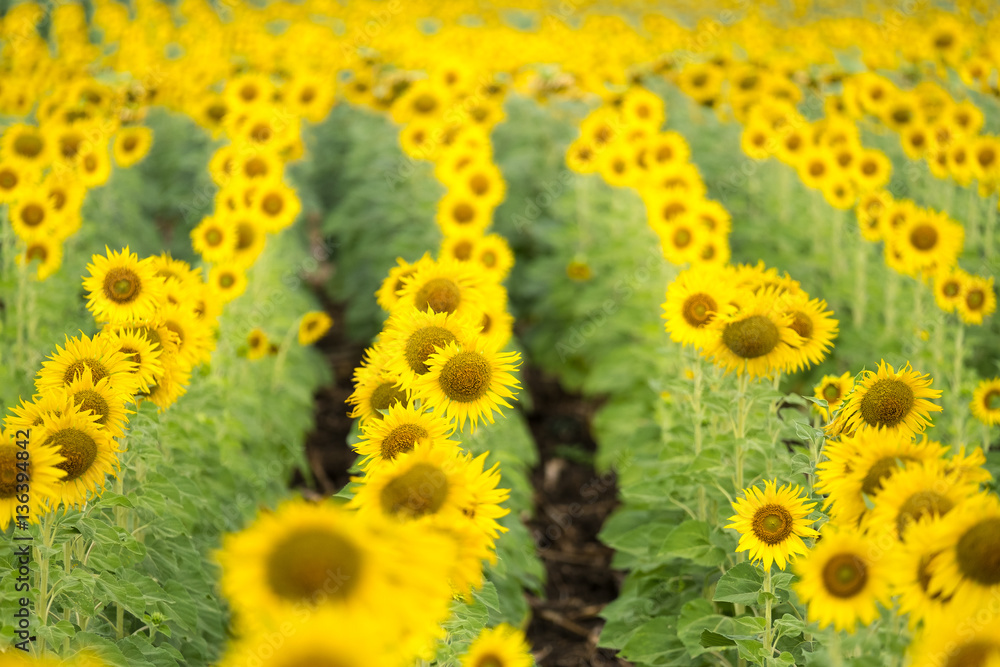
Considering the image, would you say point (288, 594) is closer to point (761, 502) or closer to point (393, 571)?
point (393, 571)

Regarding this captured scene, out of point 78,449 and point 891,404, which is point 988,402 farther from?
point 78,449

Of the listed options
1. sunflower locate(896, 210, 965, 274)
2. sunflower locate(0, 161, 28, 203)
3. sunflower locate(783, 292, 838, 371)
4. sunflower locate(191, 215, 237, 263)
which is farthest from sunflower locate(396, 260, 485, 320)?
sunflower locate(896, 210, 965, 274)

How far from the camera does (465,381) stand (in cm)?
262

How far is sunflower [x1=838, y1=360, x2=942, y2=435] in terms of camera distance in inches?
96.3

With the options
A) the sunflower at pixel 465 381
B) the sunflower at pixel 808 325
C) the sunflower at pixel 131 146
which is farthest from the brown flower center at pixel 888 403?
the sunflower at pixel 131 146

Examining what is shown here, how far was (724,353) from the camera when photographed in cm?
304

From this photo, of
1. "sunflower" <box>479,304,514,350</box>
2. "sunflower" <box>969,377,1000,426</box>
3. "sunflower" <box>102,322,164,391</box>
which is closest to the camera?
"sunflower" <box>102,322,164,391</box>

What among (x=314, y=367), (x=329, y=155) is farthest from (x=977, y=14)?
(x=314, y=367)

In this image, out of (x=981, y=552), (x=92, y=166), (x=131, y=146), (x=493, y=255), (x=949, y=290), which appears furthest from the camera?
(x=131, y=146)

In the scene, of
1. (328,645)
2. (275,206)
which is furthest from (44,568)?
(275,206)

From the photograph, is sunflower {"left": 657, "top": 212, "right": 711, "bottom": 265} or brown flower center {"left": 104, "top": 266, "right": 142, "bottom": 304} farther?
sunflower {"left": 657, "top": 212, "right": 711, "bottom": 265}

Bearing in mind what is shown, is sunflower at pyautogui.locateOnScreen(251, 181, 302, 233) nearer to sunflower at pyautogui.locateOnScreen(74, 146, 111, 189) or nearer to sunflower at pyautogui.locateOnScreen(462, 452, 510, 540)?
sunflower at pyautogui.locateOnScreen(74, 146, 111, 189)

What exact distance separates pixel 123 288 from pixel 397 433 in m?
1.61

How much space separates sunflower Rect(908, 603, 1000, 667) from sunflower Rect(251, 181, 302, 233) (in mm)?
4558
